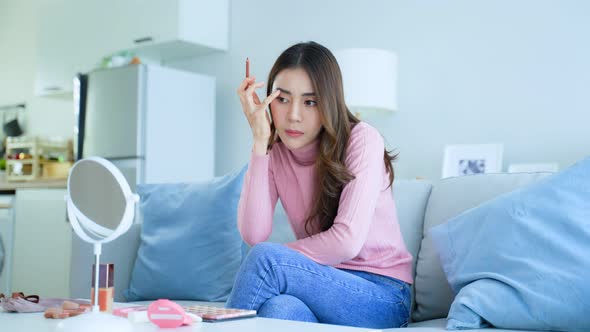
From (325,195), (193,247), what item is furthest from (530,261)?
(193,247)

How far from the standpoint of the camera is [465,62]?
3.53 m

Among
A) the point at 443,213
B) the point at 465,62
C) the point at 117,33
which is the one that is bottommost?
the point at 443,213

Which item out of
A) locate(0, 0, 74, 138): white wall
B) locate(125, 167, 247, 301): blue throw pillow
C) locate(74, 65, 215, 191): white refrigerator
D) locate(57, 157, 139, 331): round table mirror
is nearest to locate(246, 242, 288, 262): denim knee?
locate(57, 157, 139, 331): round table mirror

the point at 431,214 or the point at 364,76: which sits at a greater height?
the point at 364,76

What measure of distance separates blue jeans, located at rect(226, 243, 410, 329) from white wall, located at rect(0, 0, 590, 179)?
1.76 metres

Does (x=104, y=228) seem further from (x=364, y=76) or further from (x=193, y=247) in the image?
(x=364, y=76)

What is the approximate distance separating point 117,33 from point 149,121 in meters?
0.86

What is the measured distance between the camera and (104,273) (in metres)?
1.24

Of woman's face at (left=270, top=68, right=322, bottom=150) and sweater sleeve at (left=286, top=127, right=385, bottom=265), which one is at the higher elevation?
woman's face at (left=270, top=68, right=322, bottom=150)

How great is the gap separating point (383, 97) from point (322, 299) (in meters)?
1.84

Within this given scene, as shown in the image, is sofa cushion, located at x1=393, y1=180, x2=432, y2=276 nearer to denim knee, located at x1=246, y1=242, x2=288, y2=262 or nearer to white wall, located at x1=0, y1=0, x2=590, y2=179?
denim knee, located at x1=246, y1=242, x2=288, y2=262

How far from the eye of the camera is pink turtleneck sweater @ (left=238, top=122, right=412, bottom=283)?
1819 millimetres

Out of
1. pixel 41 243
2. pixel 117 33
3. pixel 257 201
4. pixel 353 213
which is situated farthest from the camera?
pixel 117 33

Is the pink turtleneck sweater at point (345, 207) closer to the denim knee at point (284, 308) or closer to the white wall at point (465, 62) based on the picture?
the denim knee at point (284, 308)
